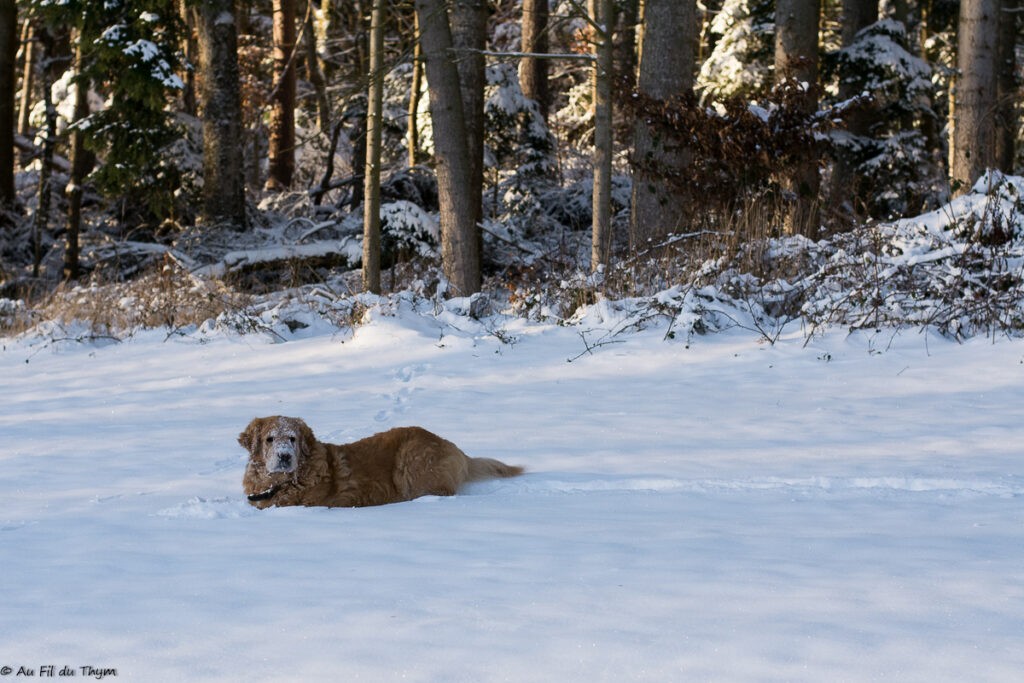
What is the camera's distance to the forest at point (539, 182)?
10.1 m

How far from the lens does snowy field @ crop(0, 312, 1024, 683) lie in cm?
291

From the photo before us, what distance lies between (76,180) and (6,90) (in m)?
3.45

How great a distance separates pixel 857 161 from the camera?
64.2ft

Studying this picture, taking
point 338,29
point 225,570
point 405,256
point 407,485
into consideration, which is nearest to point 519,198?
point 405,256

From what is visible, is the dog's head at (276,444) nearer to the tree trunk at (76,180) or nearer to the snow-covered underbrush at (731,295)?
the snow-covered underbrush at (731,295)

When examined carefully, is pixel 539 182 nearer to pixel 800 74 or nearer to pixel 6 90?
pixel 800 74

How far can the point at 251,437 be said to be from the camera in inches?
223

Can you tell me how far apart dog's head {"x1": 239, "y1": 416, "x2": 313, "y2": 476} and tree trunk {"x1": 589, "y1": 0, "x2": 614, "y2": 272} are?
6383mm

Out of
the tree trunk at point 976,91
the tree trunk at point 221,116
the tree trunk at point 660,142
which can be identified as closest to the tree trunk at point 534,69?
the tree trunk at point 221,116

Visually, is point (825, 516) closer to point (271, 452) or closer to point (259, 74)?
point (271, 452)

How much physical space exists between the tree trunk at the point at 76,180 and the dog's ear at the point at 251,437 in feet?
41.0

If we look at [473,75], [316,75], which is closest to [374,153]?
[473,75]

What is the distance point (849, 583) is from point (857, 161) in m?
17.5

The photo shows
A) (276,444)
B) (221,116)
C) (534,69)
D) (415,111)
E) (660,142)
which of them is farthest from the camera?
(534,69)
